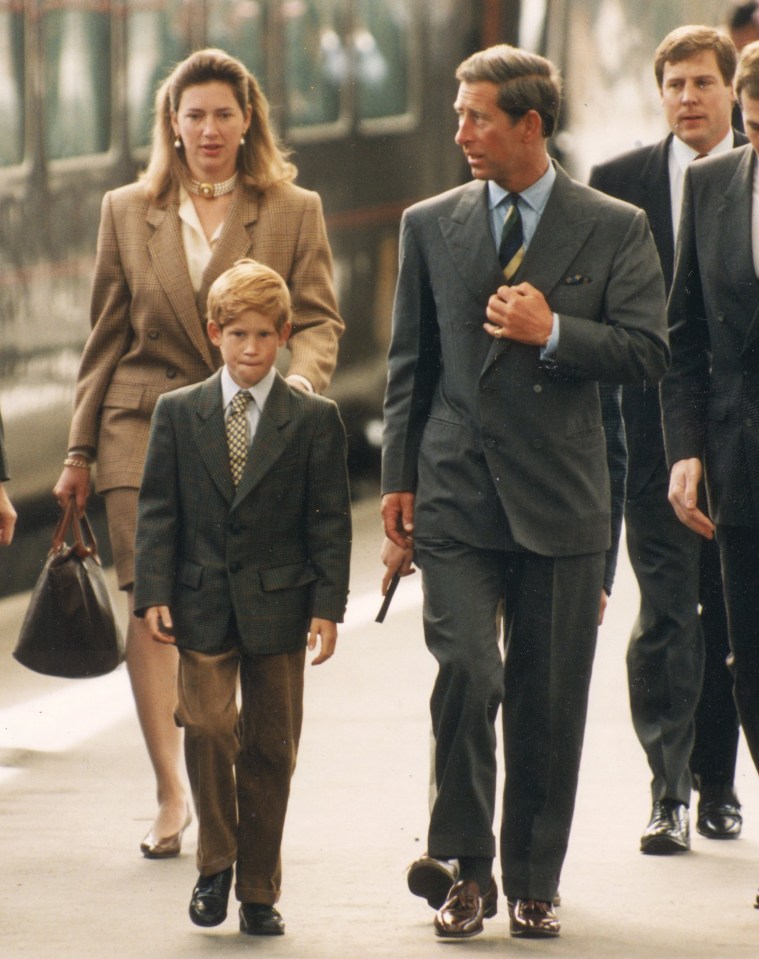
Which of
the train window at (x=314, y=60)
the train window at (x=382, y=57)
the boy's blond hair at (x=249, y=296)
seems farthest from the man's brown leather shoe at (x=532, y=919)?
the train window at (x=382, y=57)

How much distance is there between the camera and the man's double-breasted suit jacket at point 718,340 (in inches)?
215

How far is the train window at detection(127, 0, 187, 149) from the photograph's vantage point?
10414 mm

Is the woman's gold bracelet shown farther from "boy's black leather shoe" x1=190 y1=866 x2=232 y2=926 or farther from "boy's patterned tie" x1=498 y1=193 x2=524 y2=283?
"boy's patterned tie" x1=498 y1=193 x2=524 y2=283

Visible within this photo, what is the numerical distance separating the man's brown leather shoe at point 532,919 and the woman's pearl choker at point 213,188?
1864mm

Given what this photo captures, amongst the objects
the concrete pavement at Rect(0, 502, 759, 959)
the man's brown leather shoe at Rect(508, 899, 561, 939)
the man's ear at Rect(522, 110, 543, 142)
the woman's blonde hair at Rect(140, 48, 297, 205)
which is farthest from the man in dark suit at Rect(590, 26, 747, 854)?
the man's ear at Rect(522, 110, 543, 142)

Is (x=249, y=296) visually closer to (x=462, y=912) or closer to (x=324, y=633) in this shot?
(x=324, y=633)

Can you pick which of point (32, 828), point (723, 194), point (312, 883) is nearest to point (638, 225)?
point (723, 194)

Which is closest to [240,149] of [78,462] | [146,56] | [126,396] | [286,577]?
[126,396]

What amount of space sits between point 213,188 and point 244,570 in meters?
1.21

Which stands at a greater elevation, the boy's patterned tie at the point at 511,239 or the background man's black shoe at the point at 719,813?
the boy's patterned tie at the point at 511,239

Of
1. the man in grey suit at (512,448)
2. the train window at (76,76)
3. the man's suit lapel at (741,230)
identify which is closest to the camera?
the man in grey suit at (512,448)

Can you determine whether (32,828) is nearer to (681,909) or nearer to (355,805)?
(355,805)

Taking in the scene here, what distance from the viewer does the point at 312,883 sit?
227 inches

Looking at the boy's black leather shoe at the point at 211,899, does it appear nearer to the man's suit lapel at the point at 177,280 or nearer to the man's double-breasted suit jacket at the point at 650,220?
the man's suit lapel at the point at 177,280
